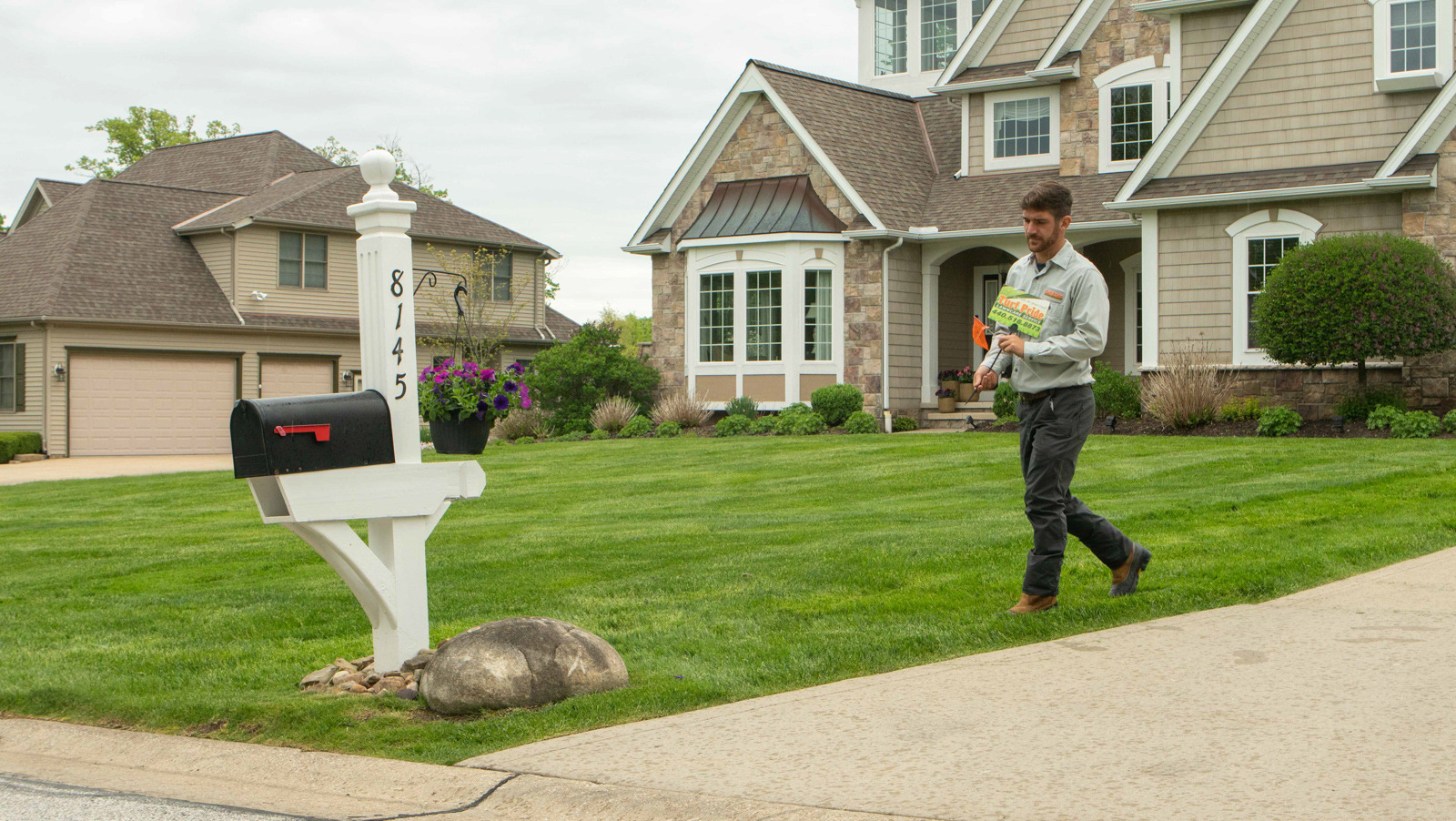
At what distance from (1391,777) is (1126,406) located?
15.8m

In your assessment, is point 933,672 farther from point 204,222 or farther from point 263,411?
point 204,222

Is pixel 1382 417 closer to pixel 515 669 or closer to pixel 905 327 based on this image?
pixel 905 327

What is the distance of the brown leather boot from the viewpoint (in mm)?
6414

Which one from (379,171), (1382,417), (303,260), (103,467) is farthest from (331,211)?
(379,171)

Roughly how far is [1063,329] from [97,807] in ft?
14.6

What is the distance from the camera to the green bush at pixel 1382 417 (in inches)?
661

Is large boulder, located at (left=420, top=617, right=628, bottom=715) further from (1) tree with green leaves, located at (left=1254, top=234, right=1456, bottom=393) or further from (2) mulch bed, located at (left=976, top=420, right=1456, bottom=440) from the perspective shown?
(1) tree with green leaves, located at (left=1254, top=234, right=1456, bottom=393)

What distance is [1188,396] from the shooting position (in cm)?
1797

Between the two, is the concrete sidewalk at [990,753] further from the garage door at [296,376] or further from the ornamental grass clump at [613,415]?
the garage door at [296,376]

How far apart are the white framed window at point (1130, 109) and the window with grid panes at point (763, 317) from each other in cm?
593

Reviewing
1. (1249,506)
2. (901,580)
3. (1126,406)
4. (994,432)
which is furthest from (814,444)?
(901,580)

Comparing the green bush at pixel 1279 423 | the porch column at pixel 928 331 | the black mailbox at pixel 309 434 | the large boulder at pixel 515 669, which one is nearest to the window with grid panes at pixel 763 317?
the porch column at pixel 928 331

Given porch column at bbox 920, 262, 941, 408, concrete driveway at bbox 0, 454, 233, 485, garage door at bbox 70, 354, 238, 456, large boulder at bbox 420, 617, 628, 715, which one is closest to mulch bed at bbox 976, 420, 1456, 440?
porch column at bbox 920, 262, 941, 408

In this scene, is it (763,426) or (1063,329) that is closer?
(1063,329)
